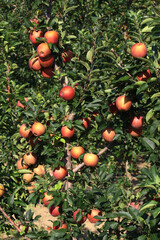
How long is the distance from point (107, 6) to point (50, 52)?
19.0ft

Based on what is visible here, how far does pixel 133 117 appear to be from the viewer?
7.07 feet

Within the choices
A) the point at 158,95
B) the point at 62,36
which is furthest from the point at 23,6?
the point at 158,95

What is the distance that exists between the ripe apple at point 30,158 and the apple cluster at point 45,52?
0.88 m

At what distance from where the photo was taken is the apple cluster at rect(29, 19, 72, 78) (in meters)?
2.28

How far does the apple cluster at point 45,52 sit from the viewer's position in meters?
2.28

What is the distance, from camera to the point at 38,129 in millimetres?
2217

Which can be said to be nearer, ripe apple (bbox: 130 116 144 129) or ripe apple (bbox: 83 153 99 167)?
ripe apple (bbox: 130 116 144 129)

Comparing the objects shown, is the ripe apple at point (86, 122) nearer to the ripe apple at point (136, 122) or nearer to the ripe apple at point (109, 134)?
the ripe apple at point (109, 134)

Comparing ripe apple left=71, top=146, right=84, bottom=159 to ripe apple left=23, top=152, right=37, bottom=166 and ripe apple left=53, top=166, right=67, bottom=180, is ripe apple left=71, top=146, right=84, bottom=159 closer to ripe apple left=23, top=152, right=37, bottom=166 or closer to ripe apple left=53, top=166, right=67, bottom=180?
ripe apple left=53, top=166, right=67, bottom=180

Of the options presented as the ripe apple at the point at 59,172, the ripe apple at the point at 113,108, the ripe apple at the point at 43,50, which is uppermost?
the ripe apple at the point at 43,50

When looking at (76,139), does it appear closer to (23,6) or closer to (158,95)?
(158,95)

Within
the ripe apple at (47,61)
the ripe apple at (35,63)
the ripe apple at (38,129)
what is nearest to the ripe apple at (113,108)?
the ripe apple at (38,129)

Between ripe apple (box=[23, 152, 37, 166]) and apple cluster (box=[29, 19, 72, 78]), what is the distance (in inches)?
34.8

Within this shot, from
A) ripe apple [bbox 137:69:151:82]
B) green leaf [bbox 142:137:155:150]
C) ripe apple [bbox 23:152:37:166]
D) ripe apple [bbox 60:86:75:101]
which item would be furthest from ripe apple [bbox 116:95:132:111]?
ripe apple [bbox 23:152:37:166]
